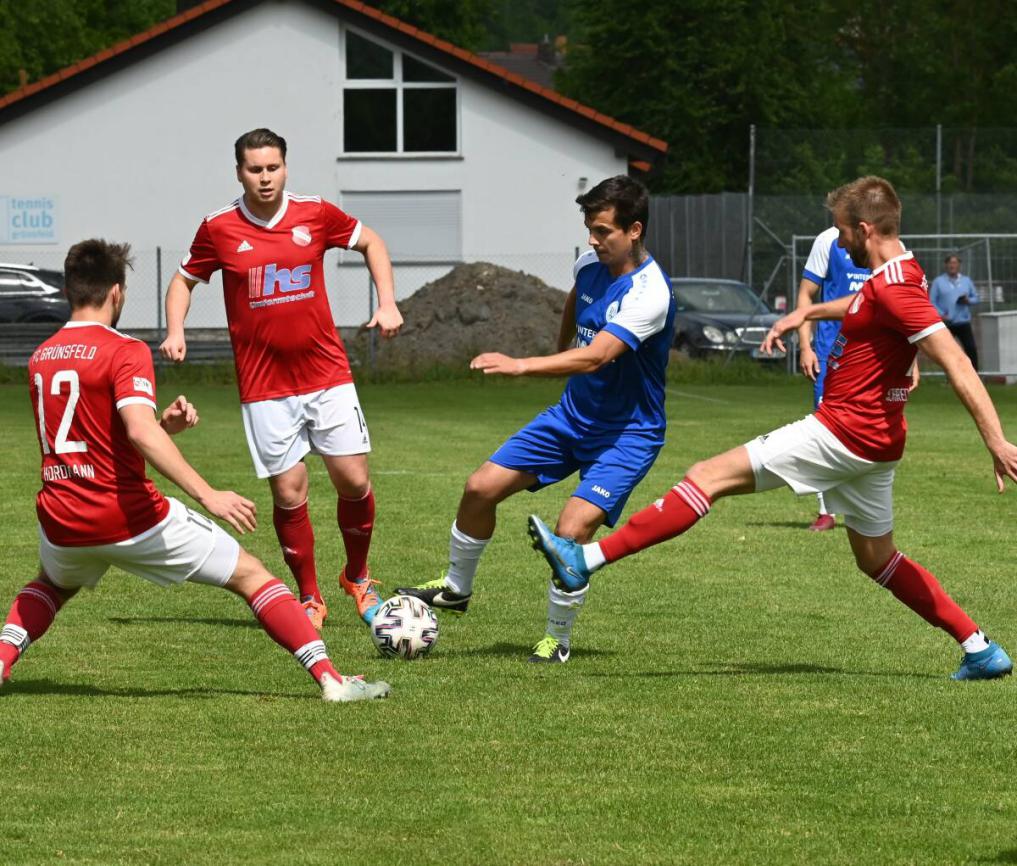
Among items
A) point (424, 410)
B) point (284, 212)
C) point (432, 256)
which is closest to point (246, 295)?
point (284, 212)

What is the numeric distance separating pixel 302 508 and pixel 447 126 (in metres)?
31.5

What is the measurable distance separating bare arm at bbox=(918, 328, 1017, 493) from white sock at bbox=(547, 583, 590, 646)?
1.64 m

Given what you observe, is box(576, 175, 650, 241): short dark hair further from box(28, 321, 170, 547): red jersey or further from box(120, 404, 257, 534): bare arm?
box(120, 404, 257, 534): bare arm

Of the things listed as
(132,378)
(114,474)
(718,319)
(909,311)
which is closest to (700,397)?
(718,319)

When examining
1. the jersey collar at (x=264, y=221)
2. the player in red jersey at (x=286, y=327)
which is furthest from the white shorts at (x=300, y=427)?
the jersey collar at (x=264, y=221)

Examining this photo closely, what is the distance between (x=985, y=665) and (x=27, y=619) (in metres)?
3.53

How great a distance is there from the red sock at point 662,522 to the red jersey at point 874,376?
0.56 meters

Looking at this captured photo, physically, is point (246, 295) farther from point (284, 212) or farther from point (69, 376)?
point (69, 376)

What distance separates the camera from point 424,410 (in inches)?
937

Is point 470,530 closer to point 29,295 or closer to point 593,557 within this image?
point 593,557

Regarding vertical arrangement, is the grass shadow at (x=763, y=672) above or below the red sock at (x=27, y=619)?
below

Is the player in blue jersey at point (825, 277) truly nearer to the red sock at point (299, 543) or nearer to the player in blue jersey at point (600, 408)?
the player in blue jersey at point (600, 408)

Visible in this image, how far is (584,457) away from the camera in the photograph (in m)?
7.87

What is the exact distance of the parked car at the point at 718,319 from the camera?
31.5m
